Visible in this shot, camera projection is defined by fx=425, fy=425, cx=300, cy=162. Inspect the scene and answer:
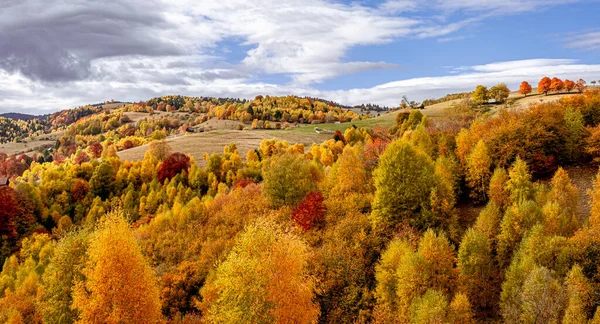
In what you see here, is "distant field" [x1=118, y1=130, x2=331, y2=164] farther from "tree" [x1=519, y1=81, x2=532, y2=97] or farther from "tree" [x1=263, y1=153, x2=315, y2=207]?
"tree" [x1=519, y1=81, x2=532, y2=97]

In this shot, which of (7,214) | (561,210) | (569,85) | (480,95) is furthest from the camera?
(480,95)

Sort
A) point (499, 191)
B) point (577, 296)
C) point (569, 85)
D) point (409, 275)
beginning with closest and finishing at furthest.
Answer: point (577, 296)
point (409, 275)
point (499, 191)
point (569, 85)

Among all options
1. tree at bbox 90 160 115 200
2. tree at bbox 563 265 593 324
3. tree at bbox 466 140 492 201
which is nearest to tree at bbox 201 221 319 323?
tree at bbox 563 265 593 324

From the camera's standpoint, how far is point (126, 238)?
145 feet

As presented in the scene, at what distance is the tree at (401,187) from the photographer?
65938mm

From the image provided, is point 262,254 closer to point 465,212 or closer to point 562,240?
point 562,240

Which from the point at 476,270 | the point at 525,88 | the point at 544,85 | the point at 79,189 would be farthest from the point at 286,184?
the point at 525,88

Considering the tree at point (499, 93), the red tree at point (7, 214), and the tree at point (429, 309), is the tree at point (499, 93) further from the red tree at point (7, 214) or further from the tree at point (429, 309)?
the red tree at point (7, 214)

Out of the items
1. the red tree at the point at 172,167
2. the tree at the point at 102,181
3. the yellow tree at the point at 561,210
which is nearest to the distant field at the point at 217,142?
the red tree at the point at 172,167

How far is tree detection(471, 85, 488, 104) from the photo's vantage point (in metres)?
170

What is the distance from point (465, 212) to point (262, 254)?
43020 mm

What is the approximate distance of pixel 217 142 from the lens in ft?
598

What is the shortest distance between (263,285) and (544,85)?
16670 cm

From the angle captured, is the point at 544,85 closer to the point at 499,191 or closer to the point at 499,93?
the point at 499,93
